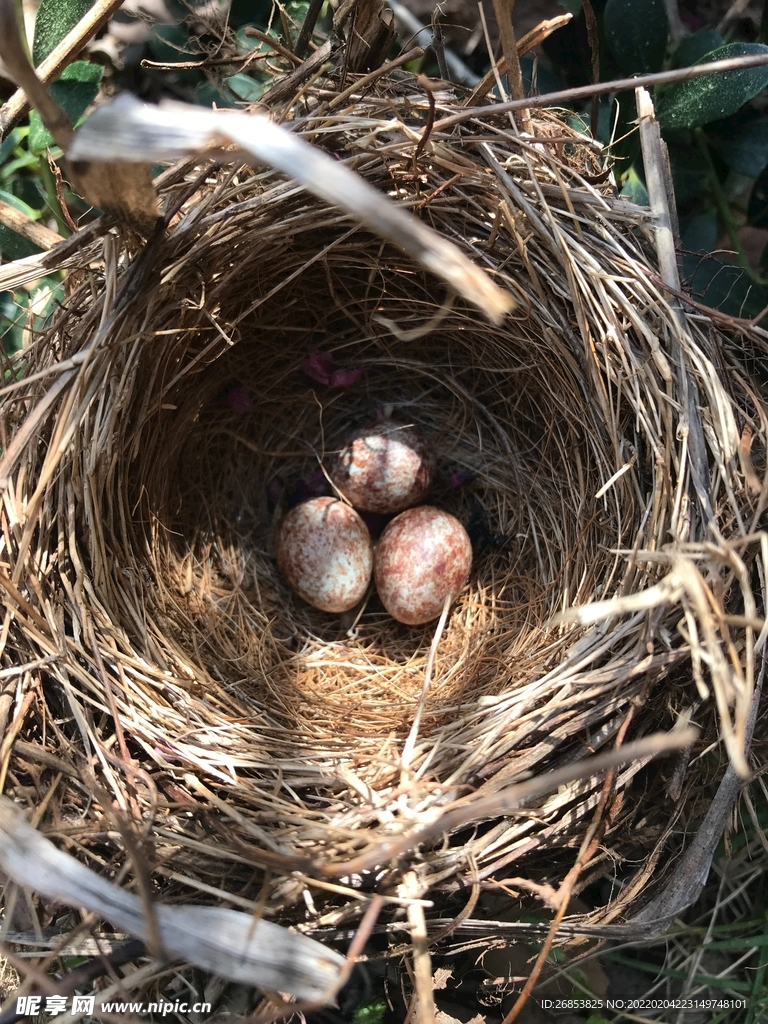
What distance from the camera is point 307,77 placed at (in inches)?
40.1

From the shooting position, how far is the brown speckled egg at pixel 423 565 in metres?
1.29

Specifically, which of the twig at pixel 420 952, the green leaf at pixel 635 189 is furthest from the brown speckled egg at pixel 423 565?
the green leaf at pixel 635 189

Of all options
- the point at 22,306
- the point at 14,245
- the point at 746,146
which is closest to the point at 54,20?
the point at 14,245

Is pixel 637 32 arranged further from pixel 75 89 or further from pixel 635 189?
pixel 75 89

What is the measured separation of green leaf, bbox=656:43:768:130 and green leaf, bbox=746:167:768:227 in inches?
8.5

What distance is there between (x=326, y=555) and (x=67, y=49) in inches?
35.0

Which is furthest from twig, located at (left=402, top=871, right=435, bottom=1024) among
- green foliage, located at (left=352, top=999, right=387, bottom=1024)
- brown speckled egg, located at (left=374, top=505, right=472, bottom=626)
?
brown speckled egg, located at (left=374, top=505, right=472, bottom=626)

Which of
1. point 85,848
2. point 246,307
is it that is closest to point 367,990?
point 85,848

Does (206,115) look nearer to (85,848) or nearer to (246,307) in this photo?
(246,307)

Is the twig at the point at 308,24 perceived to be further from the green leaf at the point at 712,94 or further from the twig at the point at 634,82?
the green leaf at the point at 712,94

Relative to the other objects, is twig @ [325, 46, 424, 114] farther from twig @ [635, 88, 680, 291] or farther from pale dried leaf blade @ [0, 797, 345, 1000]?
pale dried leaf blade @ [0, 797, 345, 1000]

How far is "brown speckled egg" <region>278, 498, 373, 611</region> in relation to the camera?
1.32 metres

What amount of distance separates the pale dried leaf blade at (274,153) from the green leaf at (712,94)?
89cm

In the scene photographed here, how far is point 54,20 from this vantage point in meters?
1.16
